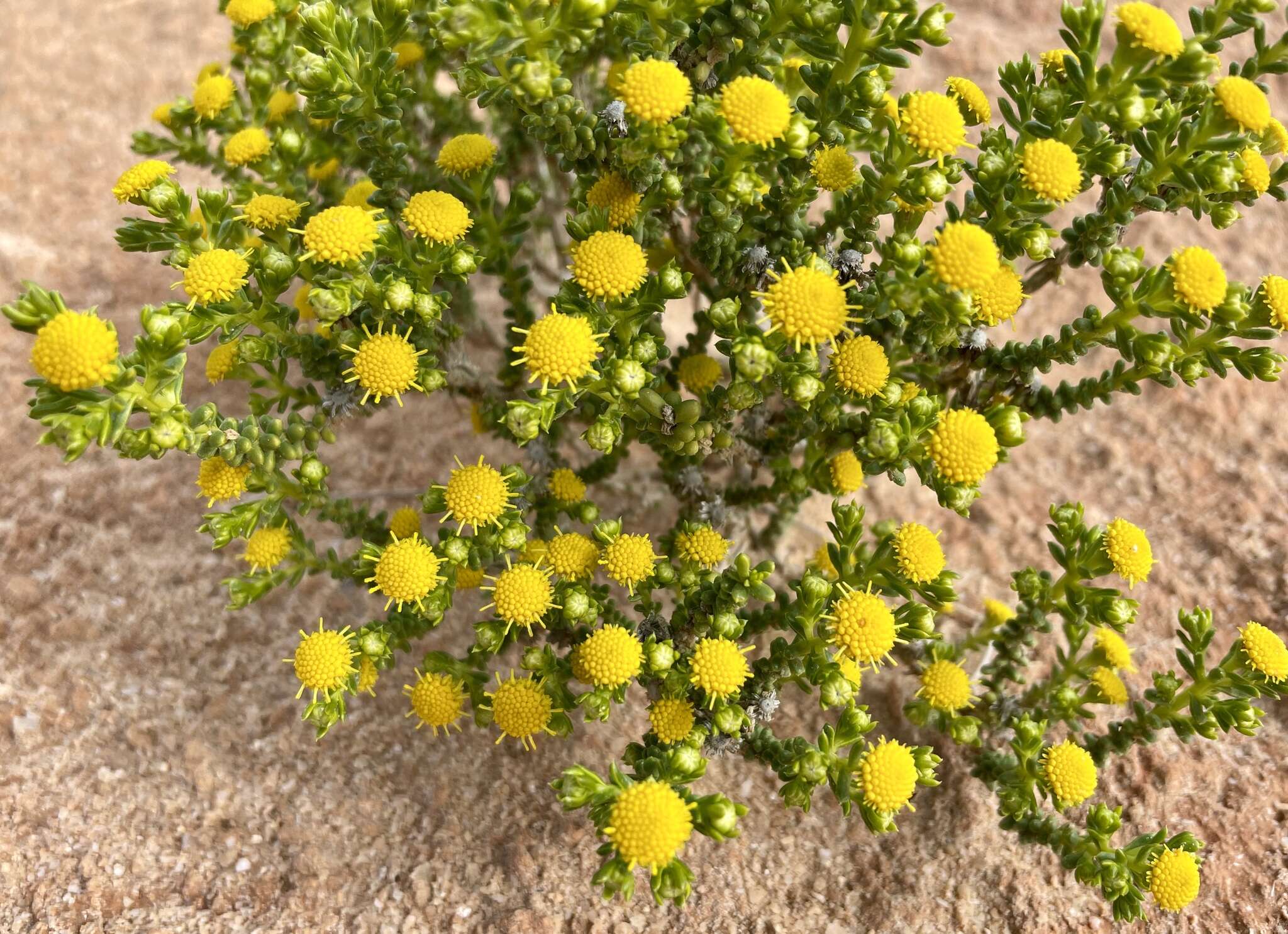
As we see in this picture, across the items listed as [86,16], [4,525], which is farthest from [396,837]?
[86,16]

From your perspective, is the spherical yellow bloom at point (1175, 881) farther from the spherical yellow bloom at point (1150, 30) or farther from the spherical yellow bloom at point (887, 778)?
the spherical yellow bloom at point (1150, 30)

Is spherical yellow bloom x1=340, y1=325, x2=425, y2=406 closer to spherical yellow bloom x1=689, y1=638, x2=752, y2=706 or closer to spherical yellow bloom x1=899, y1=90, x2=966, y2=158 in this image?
spherical yellow bloom x1=689, y1=638, x2=752, y2=706

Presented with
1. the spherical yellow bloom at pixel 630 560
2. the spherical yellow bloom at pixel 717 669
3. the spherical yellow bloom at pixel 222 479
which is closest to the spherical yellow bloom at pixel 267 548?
the spherical yellow bloom at pixel 222 479

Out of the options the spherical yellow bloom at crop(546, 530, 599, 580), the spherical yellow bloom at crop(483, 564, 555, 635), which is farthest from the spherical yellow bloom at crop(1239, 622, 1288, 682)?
the spherical yellow bloom at crop(483, 564, 555, 635)

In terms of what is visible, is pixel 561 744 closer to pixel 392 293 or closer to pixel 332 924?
pixel 332 924

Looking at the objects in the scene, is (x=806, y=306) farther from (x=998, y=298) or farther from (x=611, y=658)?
(x=611, y=658)
